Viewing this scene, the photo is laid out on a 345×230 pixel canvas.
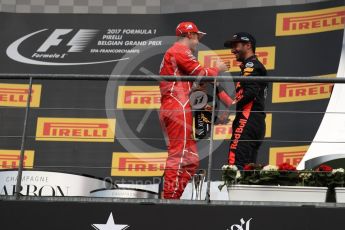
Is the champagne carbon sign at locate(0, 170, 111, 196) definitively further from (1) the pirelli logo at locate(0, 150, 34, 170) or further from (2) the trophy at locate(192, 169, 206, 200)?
(1) the pirelli logo at locate(0, 150, 34, 170)

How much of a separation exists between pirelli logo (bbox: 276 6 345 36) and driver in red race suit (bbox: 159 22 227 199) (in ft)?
6.24

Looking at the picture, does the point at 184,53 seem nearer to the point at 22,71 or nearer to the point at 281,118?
the point at 281,118

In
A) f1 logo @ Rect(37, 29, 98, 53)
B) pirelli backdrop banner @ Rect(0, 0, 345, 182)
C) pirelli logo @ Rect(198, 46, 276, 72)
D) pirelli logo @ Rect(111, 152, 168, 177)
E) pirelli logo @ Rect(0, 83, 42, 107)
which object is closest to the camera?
pirelli logo @ Rect(111, 152, 168, 177)

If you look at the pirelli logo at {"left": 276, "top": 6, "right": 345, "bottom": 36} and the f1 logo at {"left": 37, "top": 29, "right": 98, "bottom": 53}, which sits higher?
the pirelli logo at {"left": 276, "top": 6, "right": 345, "bottom": 36}

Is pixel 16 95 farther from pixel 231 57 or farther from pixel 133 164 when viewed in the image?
pixel 231 57

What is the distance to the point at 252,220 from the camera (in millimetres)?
5738

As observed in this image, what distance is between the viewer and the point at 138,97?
8453 mm

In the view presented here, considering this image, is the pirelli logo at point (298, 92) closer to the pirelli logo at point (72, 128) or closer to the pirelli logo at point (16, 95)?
the pirelli logo at point (72, 128)

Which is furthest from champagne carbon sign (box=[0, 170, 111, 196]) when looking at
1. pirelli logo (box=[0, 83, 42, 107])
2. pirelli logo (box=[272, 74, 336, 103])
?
pirelli logo (box=[272, 74, 336, 103])

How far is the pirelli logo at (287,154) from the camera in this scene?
26.1 feet

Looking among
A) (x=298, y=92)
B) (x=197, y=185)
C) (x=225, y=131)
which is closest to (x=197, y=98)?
(x=197, y=185)

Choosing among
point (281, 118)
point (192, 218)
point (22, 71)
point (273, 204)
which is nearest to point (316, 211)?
point (273, 204)

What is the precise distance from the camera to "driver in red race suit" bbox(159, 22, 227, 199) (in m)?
6.21

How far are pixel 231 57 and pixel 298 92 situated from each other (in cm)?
73
